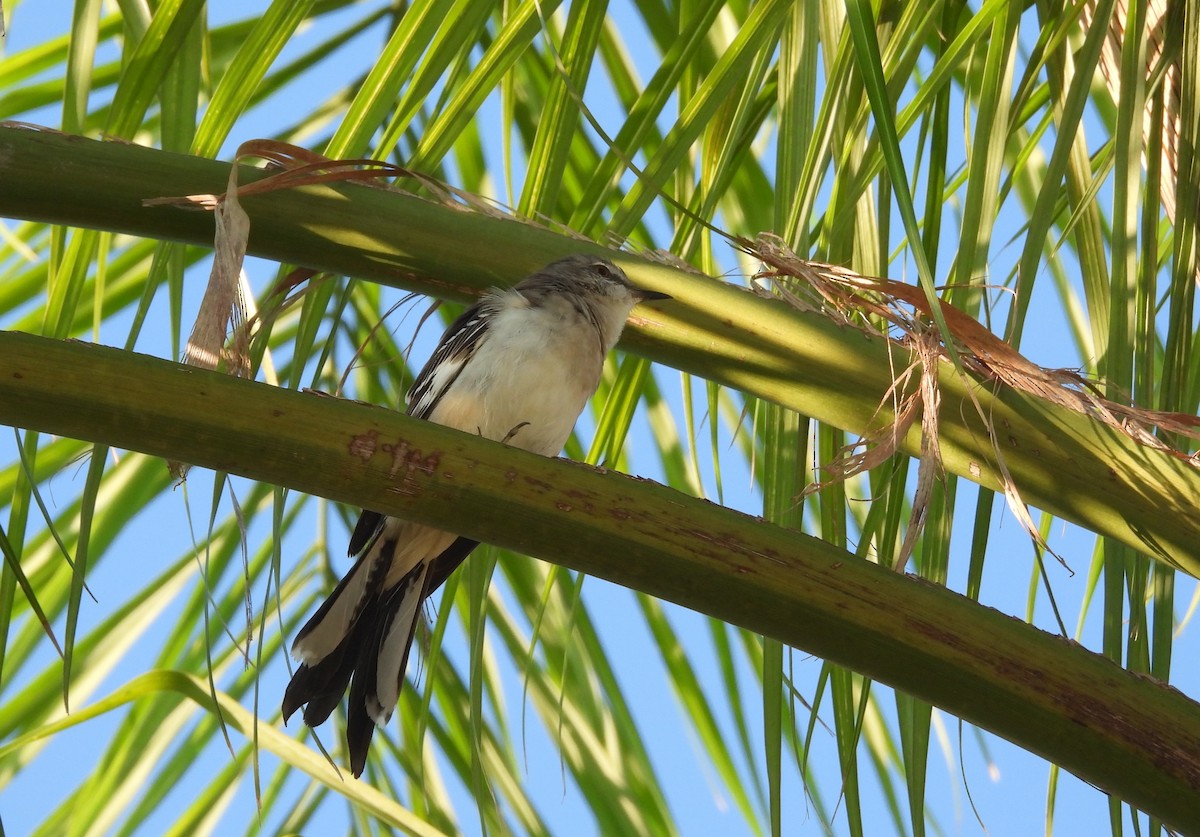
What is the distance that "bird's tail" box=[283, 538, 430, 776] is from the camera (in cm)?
255

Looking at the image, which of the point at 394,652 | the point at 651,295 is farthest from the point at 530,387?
the point at 651,295

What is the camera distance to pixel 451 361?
3512 millimetres

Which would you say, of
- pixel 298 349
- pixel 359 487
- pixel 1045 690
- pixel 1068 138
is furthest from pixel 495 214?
pixel 1045 690

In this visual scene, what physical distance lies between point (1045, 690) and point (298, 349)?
1.27 meters

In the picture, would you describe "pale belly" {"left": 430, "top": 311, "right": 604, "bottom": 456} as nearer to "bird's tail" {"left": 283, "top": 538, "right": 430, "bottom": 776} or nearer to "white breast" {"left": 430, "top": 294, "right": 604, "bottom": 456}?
"white breast" {"left": 430, "top": 294, "right": 604, "bottom": 456}

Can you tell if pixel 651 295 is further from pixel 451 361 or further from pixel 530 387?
pixel 451 361

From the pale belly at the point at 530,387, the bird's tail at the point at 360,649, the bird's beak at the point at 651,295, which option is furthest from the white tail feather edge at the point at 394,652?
the bird's beak at the point at 651,295

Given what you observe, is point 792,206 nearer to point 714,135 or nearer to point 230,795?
point 714,135

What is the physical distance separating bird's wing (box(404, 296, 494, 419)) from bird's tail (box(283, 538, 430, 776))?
1.72ft

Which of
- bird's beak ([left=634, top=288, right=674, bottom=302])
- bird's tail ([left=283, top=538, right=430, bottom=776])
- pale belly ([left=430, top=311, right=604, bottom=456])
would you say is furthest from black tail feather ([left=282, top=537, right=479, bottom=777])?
bird's beak ([left=634, top=288, right=674, bottom=302])

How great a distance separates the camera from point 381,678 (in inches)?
106

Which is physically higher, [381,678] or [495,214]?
[495,214]

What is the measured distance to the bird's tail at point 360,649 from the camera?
8.36 feet

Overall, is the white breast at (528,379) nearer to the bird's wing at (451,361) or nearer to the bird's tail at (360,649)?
the bird's wing at (451,361)
